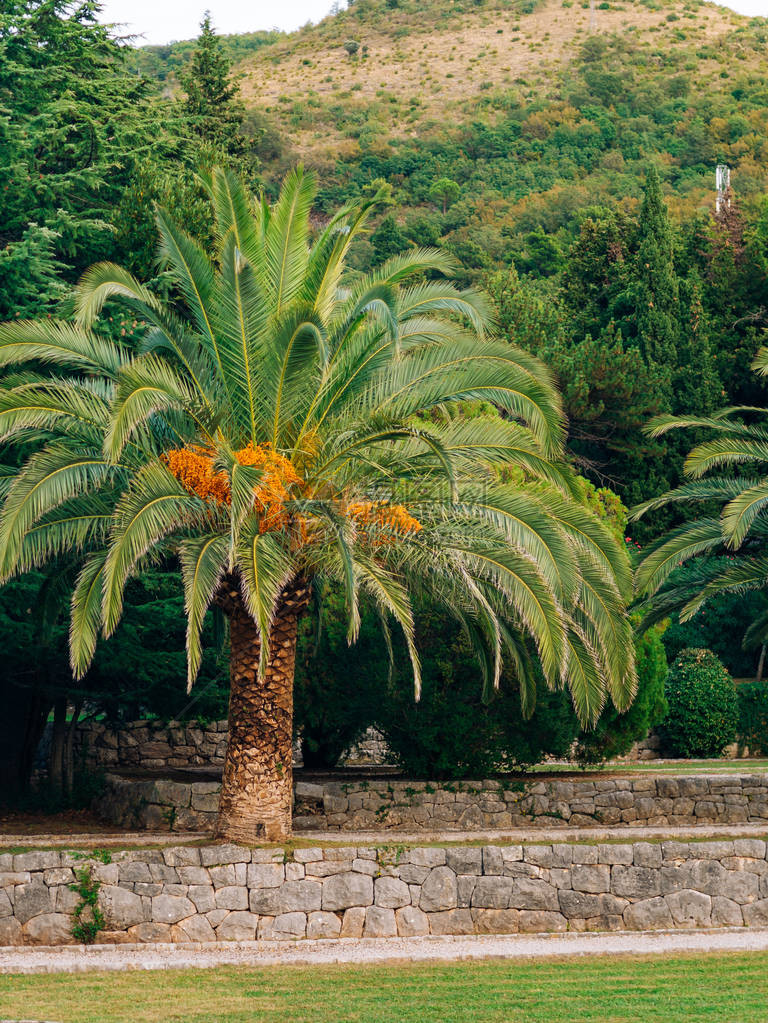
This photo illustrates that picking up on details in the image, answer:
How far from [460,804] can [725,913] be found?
503 cm

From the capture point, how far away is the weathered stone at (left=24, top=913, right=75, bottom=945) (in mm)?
11797

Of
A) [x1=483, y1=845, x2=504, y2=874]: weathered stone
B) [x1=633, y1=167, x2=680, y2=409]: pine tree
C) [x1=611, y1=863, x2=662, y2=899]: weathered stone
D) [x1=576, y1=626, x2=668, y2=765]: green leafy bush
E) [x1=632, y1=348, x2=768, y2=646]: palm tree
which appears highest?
[x1=633, y1=167, x2=680, y2=409]: pine tree

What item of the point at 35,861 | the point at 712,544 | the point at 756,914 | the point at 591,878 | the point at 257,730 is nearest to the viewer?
the point at 35,861

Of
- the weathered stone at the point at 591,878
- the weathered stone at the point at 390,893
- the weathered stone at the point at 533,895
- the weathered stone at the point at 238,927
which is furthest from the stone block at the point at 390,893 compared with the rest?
the weathered stone at the point at 591,878

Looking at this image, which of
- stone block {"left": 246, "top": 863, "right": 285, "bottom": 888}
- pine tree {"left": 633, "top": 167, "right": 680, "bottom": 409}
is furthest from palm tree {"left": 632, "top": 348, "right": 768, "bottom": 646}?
pine tree {"left": 633, "top": 167, "right": 680, "bottom": 409}

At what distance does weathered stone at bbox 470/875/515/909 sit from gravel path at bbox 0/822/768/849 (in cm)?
167

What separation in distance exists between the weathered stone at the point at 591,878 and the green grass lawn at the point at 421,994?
1399 mm

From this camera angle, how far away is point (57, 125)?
80.3ft

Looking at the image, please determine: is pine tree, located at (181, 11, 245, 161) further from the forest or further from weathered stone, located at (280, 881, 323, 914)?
weathered stone, located at (280, 881, 323, 914)

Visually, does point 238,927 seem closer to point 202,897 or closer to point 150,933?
point 202,897

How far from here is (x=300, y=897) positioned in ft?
40.3

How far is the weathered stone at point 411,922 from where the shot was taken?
12.4 m

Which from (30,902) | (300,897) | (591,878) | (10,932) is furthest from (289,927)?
(591,878)

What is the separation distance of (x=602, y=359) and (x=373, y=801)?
20.1 metres
